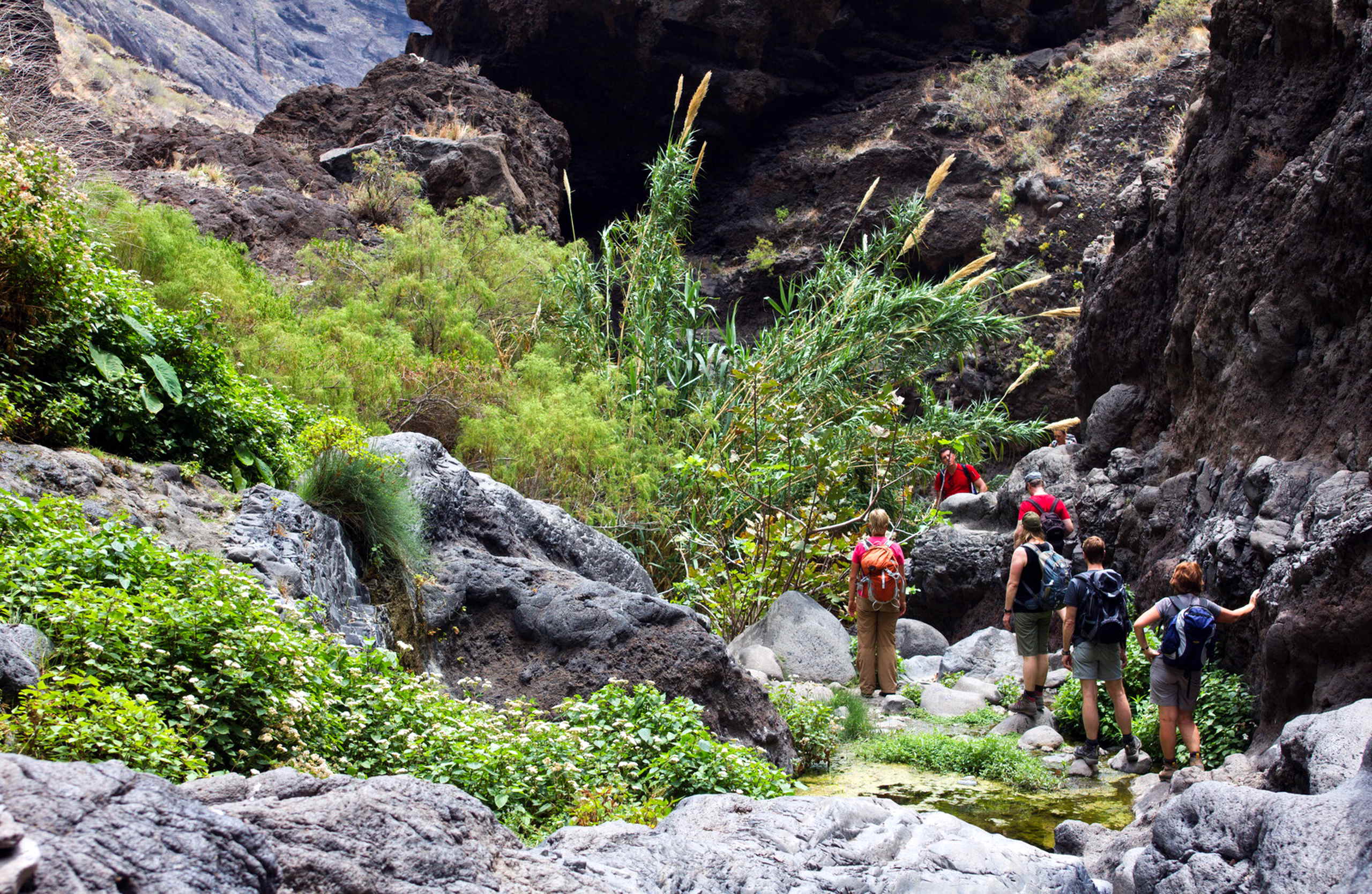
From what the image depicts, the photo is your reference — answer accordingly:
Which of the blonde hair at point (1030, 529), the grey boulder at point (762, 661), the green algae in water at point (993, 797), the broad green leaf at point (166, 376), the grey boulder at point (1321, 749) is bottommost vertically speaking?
the grey boulder at point (762, 661)

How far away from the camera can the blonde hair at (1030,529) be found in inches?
290

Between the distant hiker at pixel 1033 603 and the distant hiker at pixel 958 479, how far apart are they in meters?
4.69

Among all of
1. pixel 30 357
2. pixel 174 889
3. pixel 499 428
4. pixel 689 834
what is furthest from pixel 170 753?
pixel 499 428

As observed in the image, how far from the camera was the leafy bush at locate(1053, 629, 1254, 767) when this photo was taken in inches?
233

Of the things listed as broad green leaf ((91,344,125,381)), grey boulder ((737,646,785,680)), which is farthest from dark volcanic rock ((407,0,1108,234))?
broad green leaf ((91,344,125,381))

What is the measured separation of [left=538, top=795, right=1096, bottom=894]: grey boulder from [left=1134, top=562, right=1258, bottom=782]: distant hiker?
311cm

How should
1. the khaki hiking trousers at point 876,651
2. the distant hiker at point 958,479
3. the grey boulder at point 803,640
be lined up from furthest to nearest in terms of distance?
the distant hiker at point 958,479
the grey boulder at point 803,640
the khaki hiking trousers at point 876,651

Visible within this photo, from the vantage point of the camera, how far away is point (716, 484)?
984 centimetres

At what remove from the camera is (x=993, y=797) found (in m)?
5.49

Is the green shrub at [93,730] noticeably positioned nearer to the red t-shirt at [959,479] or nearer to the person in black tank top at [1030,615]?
the person in black tank top at [1030,615]

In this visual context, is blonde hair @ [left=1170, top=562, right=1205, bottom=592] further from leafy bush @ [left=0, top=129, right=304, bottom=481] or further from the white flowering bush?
leafy bush @ [left=0, top=129, right=304, bottom=481]

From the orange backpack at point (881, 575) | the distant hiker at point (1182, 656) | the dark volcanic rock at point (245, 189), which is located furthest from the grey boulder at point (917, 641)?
the dark volcanic rock at point (245, 189)

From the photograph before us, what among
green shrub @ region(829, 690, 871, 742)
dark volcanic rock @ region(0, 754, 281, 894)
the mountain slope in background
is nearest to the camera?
dark volcanic rock @ region(0, 754, 281, 894)

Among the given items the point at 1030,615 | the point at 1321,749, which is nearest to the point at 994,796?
the point at 1321,749
